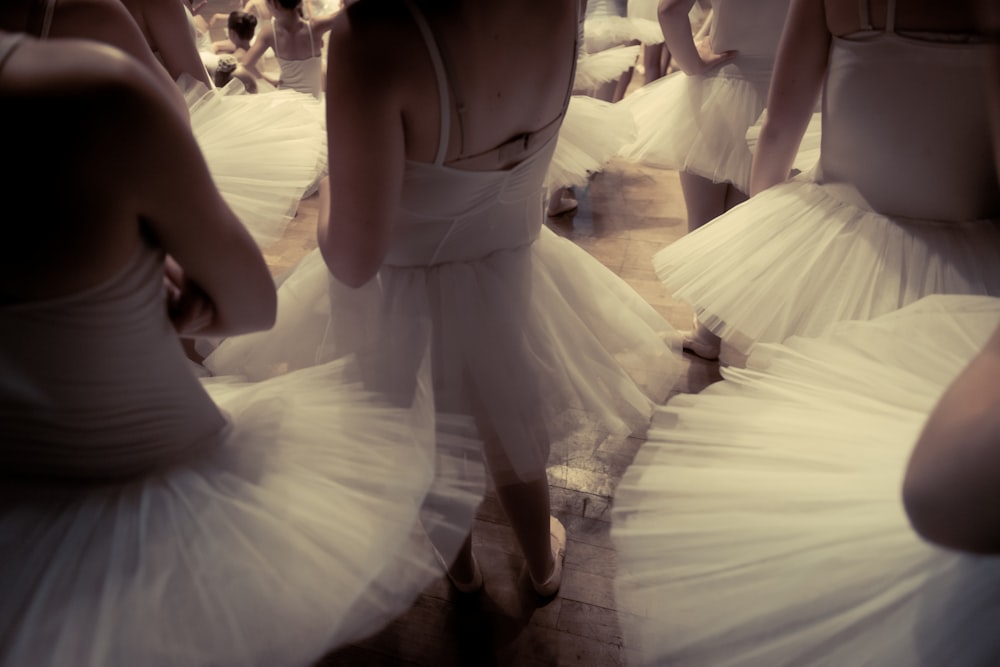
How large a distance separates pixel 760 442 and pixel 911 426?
0.58ft

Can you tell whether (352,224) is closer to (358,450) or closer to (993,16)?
(358,450)

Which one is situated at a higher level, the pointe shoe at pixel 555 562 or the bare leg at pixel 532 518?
the bare leg at pixel 532 518

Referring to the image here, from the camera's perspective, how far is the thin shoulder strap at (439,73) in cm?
75

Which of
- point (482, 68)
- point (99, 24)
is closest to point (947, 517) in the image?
point (482, 68)

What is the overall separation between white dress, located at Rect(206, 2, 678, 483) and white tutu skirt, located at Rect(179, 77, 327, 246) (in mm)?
299

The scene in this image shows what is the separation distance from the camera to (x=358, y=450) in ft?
2.94

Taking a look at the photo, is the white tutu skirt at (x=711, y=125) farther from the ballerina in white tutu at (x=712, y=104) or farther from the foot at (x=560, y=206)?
the foot at (x=560, y=206)

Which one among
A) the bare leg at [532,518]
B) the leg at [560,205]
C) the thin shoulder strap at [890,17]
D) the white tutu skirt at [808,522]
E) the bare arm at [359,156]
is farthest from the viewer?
the leg at [560,205]

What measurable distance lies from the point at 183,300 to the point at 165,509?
26 cm

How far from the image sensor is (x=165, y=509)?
764 millimetres

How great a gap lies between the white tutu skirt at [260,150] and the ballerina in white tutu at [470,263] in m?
0.31

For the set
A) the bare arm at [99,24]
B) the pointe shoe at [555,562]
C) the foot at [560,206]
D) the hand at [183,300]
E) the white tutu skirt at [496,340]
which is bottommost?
the pointe shoe at [555,562]

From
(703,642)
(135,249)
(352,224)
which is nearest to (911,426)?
(703,642)

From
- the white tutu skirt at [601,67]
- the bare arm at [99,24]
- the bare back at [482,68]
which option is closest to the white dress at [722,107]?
the white tutu skirt at [601,67]
